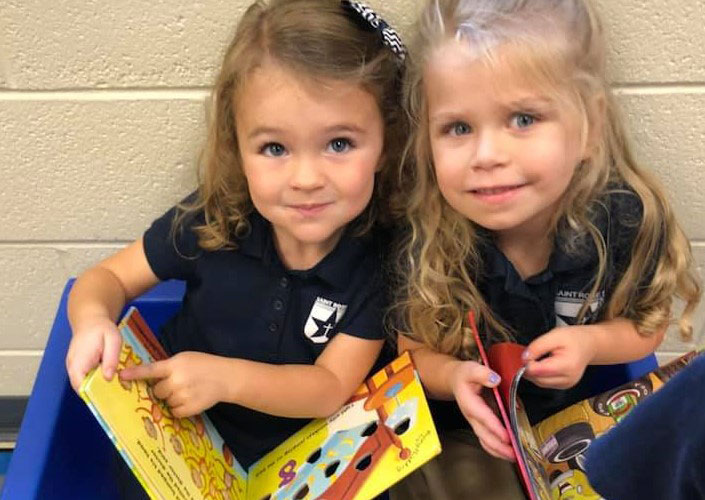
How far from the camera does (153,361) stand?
896 millimetres

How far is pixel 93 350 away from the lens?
0.80m

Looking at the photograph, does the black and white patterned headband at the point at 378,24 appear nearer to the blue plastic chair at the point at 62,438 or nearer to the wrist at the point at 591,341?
the wrist at the point at 591,341

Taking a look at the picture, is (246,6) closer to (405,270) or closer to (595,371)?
(405,270)

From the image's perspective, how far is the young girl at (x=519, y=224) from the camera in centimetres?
78

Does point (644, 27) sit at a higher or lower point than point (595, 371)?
higher

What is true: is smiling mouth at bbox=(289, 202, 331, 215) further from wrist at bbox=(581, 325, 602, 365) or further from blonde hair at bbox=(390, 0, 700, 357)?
wrist at bbox=(581, 325, 602, 365)

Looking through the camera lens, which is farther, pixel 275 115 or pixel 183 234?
pixel 183 234

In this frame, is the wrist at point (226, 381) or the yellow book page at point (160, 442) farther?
the wrist at point (226, 381)

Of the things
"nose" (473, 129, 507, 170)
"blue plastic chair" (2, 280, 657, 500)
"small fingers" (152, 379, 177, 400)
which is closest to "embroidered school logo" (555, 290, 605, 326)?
"blue plastic chair" (2, 280, 657, 500)

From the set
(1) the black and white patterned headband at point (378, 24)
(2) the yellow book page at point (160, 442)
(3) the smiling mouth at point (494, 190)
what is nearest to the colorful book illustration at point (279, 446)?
(2) the yellow book page at point (160, 442)

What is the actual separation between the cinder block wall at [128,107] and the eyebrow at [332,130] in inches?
5.6

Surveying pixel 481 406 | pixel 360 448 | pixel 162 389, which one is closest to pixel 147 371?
pixel 162 389

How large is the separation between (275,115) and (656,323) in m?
0.50

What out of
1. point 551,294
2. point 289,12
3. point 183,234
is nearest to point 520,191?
point 551,294
